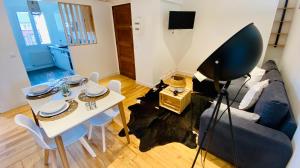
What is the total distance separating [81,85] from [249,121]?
6.65 feet

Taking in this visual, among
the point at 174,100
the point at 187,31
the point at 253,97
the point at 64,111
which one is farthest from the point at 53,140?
the point at 187,31

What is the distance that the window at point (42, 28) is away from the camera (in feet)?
15.5

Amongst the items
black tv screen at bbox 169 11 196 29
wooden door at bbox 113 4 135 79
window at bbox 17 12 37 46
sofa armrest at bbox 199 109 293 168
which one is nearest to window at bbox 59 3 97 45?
wooden door at bbox 113 4 135 79

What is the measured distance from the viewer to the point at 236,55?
0.85 meters

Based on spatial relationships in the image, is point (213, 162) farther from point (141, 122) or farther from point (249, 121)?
point (141, 122)

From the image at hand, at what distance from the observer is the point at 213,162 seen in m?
1.64

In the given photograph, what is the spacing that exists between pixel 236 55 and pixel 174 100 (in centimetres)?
172

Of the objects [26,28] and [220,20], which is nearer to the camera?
[220,20]

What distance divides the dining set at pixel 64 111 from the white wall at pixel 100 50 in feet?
5.87

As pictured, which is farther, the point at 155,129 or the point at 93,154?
the point at 155,129

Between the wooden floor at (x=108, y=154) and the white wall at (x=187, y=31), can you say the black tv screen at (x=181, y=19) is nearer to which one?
the white wall at (x=187, y=31)

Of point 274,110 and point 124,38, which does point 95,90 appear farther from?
point 124,38

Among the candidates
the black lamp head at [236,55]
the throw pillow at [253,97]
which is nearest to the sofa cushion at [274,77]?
the throw pillow at [253,97]

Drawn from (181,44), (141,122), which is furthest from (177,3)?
(141,122)
